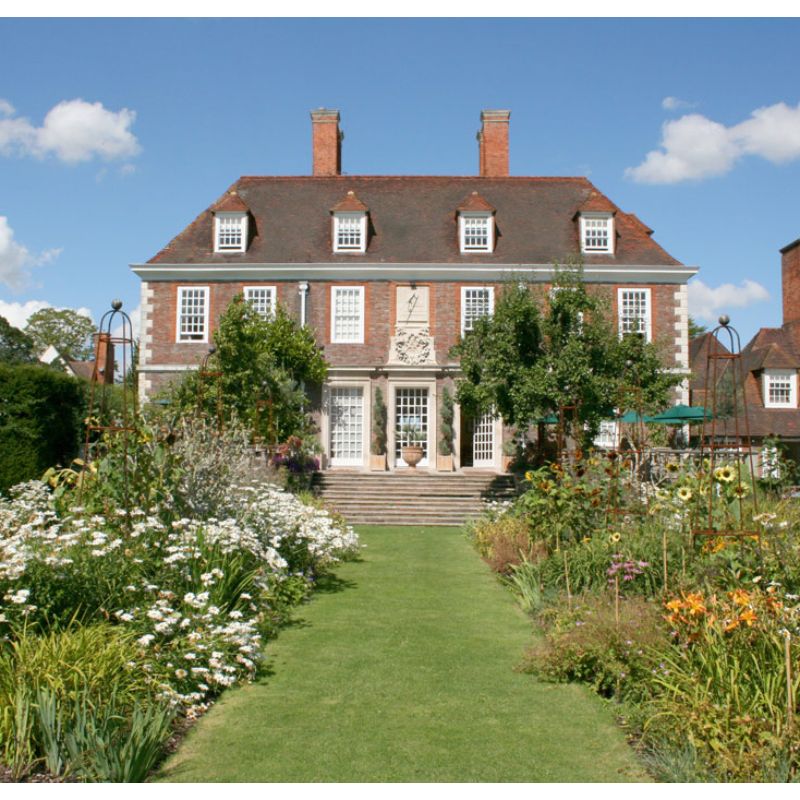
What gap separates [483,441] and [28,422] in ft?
43.5

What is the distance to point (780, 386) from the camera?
30.8 metres

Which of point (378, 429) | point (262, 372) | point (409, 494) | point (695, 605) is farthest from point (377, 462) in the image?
point (695, 605)

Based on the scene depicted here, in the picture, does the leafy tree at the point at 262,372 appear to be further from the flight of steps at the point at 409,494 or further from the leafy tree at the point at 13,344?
the leafy tree at the point at 13,344

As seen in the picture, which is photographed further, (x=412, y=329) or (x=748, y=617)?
(x=412, y=329)

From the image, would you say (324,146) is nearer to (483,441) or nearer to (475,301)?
(475,301)

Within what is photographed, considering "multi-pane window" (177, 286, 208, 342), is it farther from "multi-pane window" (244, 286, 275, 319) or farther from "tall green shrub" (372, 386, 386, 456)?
"tall green shrub" (372, 386, 386, 456)

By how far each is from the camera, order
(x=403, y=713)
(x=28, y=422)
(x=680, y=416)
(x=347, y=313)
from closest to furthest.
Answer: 1. (x=403, y=713)
2. (x=28, y=422)
3. (x=680, y=416)
4. (x=347, y=313)

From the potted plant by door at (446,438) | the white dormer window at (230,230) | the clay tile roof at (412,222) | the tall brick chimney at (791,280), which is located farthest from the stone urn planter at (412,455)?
the tall brick chimney at (791,280)

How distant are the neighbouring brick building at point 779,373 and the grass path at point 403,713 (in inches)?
925

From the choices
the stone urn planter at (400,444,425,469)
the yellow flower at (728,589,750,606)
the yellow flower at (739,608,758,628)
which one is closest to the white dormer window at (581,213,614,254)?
the stone urn planter at (400,444,425,469)

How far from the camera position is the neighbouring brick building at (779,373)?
30047 mm

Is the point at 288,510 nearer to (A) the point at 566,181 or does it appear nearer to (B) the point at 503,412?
(B) the point at 503,412

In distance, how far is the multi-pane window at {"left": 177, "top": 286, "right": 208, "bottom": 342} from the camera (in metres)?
24.7

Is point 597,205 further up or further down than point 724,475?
further up
